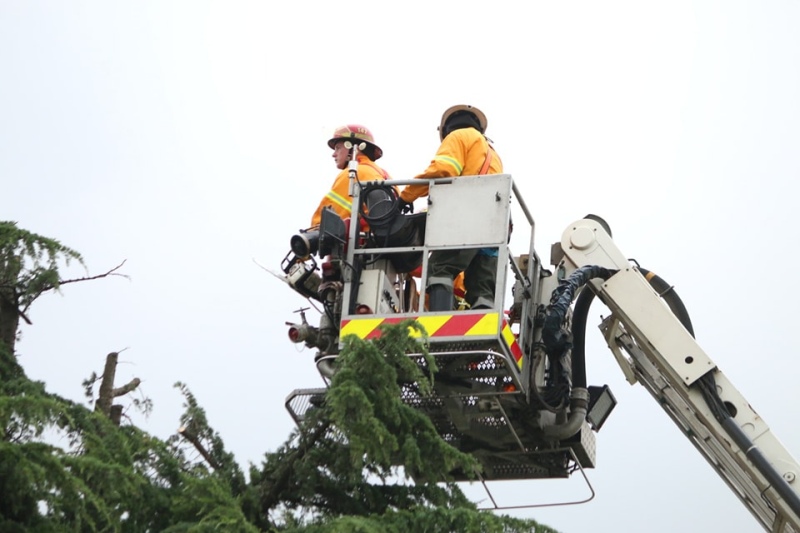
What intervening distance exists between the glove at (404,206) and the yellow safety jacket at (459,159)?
0.04m

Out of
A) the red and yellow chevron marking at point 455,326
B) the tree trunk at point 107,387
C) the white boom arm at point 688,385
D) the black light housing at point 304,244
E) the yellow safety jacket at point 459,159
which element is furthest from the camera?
the black light housing at point 304,244

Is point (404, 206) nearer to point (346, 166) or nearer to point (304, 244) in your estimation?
point (304, 244)

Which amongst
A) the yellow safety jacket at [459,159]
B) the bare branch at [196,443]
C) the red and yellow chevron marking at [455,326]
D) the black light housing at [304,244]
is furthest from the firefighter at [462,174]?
the bare branch at [196,443]

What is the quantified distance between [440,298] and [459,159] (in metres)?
1.29

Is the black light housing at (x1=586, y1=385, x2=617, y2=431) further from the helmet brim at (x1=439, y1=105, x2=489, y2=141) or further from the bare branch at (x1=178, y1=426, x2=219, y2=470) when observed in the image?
the bare branch at (x1=178, y1=426, x2=219, y2=470)

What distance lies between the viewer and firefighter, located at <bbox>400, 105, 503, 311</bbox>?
10.9 meters

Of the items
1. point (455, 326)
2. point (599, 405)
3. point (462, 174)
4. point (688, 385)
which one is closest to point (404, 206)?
point (462, 174)

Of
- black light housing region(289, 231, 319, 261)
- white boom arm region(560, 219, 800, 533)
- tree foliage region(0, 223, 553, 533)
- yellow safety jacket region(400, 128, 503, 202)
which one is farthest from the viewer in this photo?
black light housing region(289, 231, 319, 261)

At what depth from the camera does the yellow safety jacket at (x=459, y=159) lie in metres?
11.2

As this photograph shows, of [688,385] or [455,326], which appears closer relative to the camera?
[455,326]

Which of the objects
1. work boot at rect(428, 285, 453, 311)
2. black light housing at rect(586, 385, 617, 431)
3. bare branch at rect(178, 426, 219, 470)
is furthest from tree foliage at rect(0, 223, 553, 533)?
black light housing at rect(586, 385, 617, 431)

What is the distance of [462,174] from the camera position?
1139 centimetres

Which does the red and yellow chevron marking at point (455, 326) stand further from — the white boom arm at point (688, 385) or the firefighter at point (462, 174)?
the white boom arm at point (688, 385)

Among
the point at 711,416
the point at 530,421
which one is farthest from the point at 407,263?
the point at 711,416
